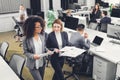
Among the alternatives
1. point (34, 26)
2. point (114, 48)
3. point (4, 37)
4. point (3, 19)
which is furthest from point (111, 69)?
point (3, 19)

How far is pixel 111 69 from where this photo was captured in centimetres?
411

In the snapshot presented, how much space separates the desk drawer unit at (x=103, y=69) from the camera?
404 cm

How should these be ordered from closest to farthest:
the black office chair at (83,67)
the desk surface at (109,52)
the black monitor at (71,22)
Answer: the desk surface at (109,52), the black office chair at (83,67), the black monitor at (71,22)

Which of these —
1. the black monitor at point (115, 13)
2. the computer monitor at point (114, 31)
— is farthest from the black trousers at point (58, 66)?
the black monitor at point (115, 13)

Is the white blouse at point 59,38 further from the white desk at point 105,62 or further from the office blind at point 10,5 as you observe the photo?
the office blind at point 10,5

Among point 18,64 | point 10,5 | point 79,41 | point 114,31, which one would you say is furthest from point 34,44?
point 10,5

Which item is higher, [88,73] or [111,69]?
[111,69]

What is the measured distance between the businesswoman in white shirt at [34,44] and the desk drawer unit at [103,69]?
138 cm

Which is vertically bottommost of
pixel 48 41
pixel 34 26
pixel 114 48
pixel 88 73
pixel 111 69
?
pixel 88 73

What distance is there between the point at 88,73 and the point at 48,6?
205 inches

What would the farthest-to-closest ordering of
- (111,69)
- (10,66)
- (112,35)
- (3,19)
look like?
(3,19) < (112,35) < (111,69) < (10,66)

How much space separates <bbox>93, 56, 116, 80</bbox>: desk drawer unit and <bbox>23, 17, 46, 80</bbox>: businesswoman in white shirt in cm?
138

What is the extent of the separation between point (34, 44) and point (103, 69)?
64.4 inches

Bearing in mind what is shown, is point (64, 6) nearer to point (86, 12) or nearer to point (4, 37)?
point (86, 12)
